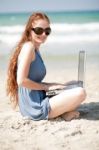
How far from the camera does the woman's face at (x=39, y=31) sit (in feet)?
9.62

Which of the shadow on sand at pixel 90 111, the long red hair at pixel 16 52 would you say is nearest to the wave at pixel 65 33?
the shadow on sand at pixel 90 111

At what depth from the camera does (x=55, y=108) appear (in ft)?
9.57

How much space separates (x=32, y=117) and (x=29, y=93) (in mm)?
186

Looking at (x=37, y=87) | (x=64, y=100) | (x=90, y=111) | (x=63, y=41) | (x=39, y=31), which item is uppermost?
(x=39, y=31)

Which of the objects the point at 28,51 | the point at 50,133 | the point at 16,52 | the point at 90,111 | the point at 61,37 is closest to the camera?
the point at 50,133

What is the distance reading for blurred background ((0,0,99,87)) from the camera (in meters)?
5.54

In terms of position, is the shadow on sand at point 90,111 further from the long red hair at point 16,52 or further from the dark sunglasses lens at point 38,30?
the dark sunglasses lens at point 38,30

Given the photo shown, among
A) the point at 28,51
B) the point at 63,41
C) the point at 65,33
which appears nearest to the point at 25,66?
the point at 28,51

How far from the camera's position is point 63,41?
8.66m

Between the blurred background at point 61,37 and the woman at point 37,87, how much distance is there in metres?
1.88

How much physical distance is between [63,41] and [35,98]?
580 centimetres

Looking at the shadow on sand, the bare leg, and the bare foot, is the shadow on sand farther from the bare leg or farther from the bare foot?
the bare leg

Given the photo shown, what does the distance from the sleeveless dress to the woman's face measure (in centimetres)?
11

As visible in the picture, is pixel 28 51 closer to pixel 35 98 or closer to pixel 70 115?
pixel 35 98
